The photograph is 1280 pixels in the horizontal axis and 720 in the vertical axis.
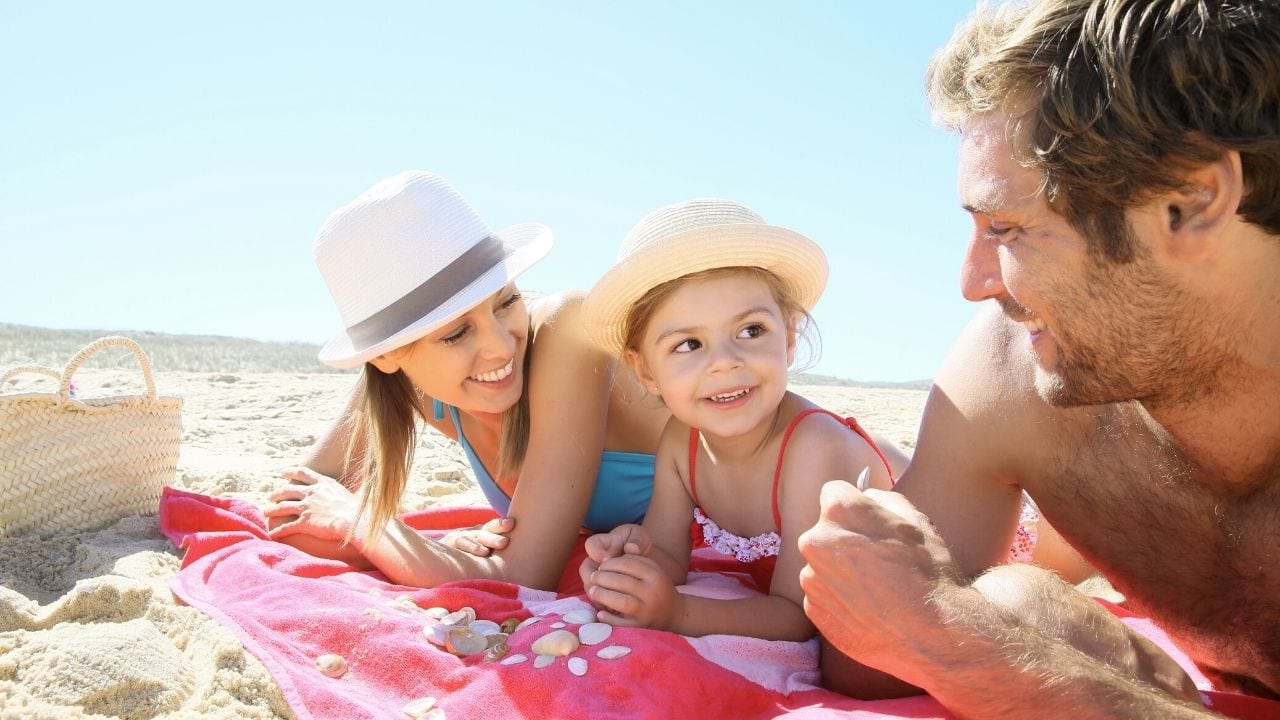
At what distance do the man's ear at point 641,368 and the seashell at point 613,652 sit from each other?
0.96 m

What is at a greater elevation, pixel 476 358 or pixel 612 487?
pixel 476 358

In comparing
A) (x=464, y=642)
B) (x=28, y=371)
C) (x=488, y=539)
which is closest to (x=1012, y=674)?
(x=464, y=642)

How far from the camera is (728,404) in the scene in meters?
3.01

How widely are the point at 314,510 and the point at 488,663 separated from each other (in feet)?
4.86

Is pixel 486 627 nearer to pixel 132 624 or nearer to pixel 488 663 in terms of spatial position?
pixel 488 663

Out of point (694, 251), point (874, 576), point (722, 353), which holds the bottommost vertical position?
point (874, 576)

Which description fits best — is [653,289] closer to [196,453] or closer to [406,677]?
[406,677]

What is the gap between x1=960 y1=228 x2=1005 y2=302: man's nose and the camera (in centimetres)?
237

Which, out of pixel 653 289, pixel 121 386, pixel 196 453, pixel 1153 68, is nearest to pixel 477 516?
pixel 653 289

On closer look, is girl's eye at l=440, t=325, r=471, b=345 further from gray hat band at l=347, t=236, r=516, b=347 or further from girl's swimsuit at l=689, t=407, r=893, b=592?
girl's swimsuit at l=689, t=407, r=893, b=592

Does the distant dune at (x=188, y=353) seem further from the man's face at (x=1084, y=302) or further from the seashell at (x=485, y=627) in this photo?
the man's face at (x=1084, y=302)

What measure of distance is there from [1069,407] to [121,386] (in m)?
10.1

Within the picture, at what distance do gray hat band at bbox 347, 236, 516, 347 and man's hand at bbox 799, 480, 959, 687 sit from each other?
187 cm

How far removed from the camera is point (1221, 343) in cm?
216
